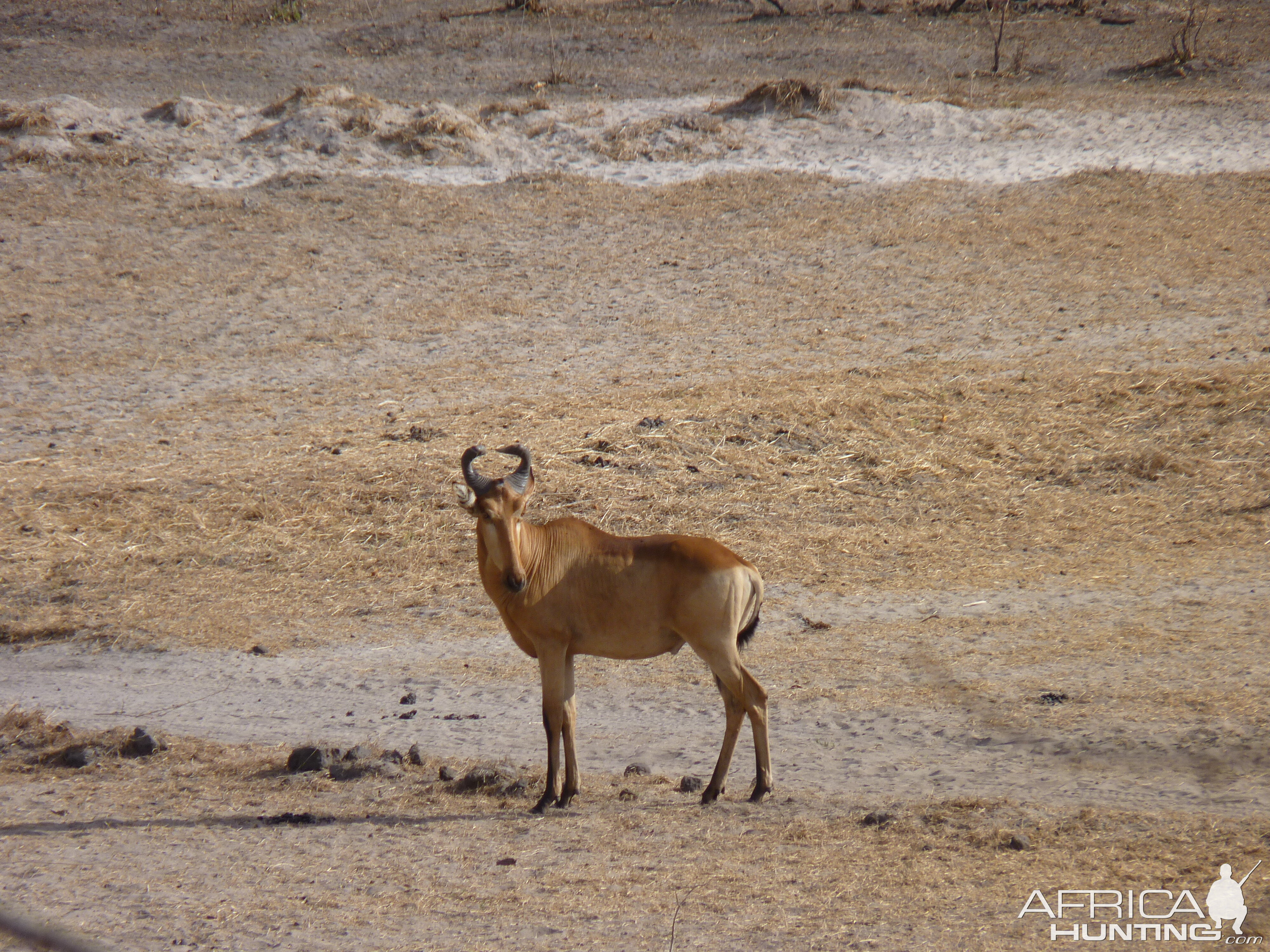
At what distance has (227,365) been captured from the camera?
18250 mm

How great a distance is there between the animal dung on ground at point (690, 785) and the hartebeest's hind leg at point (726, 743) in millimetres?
119

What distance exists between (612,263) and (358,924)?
55.4ft

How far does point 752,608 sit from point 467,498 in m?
1.81

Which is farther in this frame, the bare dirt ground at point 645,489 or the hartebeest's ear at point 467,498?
the hartebeest's ear at point 467,498

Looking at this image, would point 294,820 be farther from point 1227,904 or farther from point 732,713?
point 1227,904

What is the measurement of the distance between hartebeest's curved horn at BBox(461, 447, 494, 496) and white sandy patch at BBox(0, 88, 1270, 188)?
17802 millimetres

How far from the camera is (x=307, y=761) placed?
7.62m

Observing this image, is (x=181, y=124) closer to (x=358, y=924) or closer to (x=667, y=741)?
(x=667, y=741)

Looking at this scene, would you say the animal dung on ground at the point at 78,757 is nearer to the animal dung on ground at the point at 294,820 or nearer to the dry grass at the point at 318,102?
the animal dung on ground at the point at 294,820

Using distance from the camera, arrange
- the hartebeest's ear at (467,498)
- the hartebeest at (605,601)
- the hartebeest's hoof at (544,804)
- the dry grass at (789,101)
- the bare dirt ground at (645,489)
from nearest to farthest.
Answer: the bare dirt ground at (645,489)
the hartebeest's ear at (467,498)
the hartebeest at (605,601)
the hartebeest's hoof at (544,804)
the dry grass at (789,101)

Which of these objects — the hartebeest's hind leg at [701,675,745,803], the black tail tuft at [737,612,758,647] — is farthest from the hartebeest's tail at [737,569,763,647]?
the hartebeest's hind leg at [701,675,745,803]

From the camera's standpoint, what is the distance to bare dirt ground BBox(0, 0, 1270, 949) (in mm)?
6160

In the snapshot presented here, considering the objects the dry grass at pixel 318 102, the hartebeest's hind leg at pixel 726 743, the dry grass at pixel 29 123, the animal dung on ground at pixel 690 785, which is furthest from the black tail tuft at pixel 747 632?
the dry grass at pixel 29 123

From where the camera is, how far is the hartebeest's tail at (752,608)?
7.08 m
